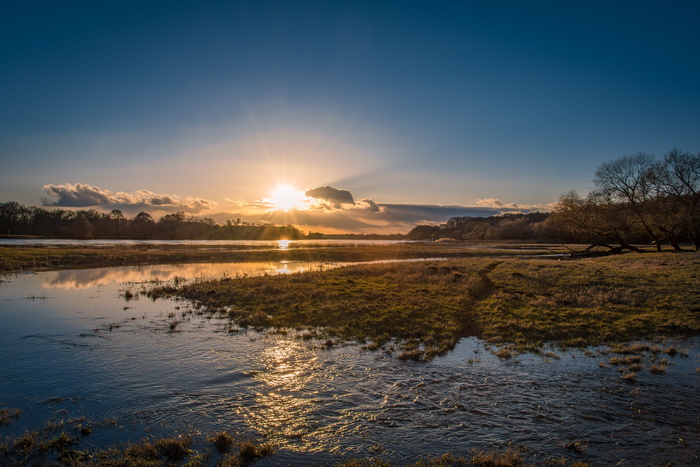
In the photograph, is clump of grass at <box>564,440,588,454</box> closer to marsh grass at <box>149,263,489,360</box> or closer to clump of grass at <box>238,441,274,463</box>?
marsh grass at <box>149,263,489,360</box>

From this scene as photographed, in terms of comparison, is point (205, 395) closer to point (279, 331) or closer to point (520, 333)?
point (279, 331)

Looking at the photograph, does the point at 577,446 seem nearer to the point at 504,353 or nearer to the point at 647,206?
the point at 504,353

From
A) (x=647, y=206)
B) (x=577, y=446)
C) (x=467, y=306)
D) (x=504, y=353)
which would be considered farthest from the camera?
(x=647, y=206)

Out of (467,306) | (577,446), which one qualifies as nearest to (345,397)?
(577,446)

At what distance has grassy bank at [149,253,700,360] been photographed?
50.5 ft

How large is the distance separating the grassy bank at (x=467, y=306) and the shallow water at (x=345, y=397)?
5.02 feet

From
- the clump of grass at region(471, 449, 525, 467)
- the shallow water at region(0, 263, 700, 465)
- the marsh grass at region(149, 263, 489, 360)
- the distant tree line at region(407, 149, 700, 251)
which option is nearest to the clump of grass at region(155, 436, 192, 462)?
the shallow water at region(0, 263, 700, 465)

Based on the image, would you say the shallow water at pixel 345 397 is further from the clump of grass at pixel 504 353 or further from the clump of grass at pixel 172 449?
the clump of grass at pixel 172 449

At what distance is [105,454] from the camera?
23.4 feet

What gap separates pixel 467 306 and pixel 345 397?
13089mm

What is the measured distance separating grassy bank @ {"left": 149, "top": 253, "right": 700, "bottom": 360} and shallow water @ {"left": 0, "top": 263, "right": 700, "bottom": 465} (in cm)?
153

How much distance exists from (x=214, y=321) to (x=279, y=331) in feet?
14.0

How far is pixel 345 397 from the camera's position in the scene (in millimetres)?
9836

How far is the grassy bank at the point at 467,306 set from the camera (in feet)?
50.5
